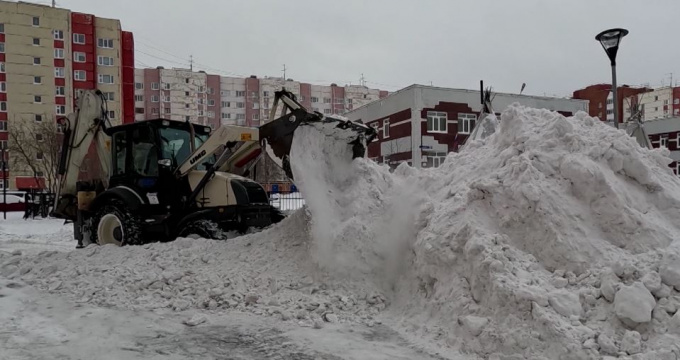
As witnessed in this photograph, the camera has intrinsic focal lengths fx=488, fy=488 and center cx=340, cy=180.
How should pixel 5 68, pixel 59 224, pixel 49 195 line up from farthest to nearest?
pixel 5 68 → pixel 49 195 → pixel 59 224

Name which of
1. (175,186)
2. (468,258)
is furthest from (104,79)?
(468,258)

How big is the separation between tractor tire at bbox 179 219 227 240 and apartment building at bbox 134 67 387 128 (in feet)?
188

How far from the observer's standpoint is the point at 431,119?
3250cm

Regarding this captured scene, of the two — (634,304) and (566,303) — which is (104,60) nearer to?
(566,303)

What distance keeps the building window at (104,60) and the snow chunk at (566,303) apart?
54545 millimetres

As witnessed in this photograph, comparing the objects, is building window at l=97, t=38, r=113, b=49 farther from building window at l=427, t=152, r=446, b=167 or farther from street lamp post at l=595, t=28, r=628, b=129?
street lamp post at l=595, t=28, r=628, b=129

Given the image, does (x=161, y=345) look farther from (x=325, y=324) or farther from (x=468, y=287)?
(x=468, y=287)

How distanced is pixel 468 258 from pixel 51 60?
54497mm

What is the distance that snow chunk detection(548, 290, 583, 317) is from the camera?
3.82 meters

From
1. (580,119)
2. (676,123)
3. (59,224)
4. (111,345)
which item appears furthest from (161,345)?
(676,123)

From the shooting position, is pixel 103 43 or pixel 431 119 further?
pixel 103 43

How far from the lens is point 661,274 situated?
12.7ft

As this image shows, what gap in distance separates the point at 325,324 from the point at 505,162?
2.71 metres

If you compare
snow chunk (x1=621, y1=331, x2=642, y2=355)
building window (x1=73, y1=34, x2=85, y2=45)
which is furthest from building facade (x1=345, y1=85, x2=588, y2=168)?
building window (x1=73, y1=34, x2=85, y2=45)
